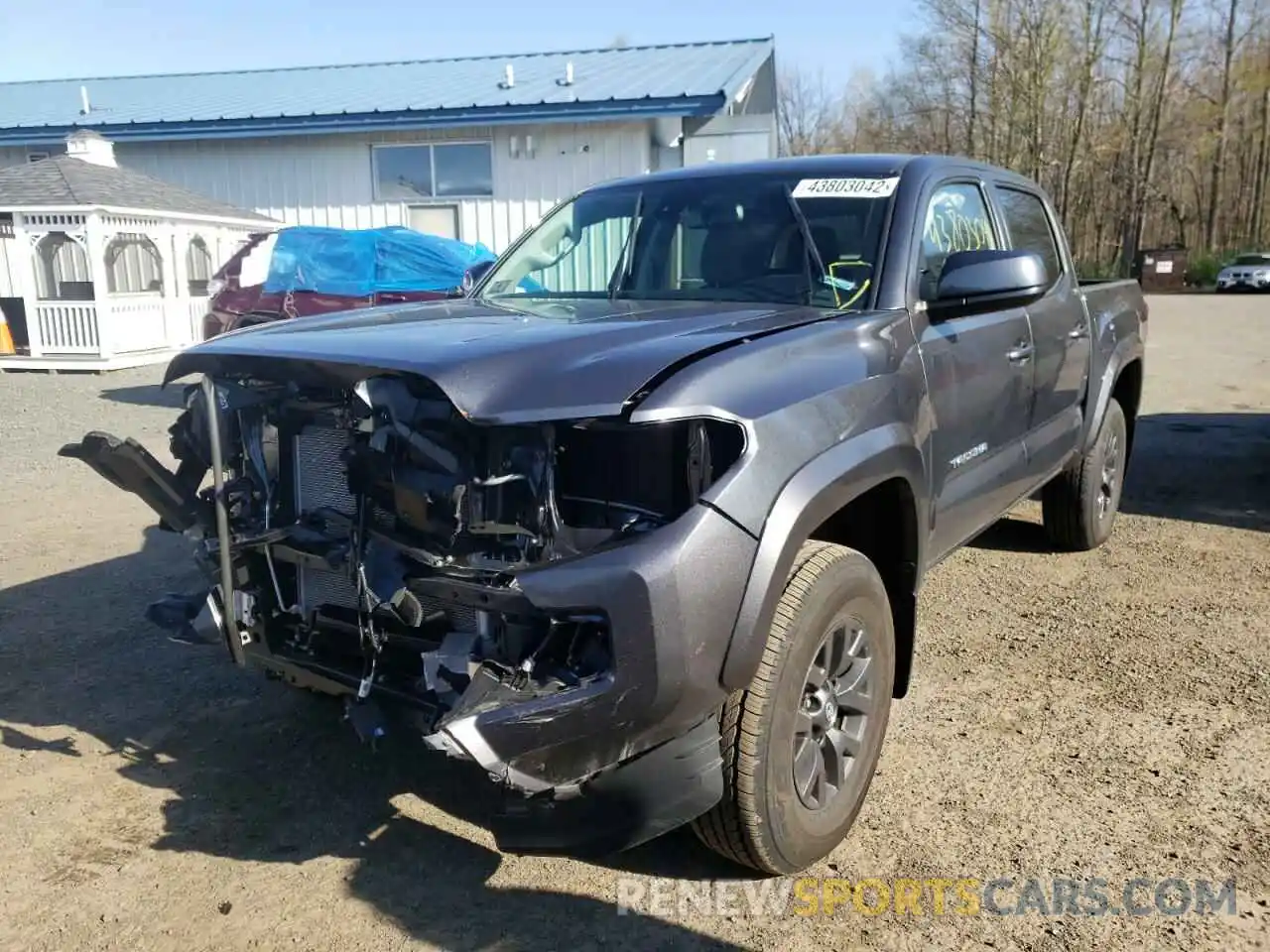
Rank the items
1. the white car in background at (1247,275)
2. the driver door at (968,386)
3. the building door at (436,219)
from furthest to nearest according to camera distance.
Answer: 1. the white car in background at (1247,275)
2. the building door at (436,219)
3. the driver door at (968,386)

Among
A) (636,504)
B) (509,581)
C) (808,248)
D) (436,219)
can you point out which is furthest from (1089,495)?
(436,219)

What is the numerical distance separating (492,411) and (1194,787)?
2.54 meters

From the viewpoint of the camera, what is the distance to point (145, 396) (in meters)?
12.3

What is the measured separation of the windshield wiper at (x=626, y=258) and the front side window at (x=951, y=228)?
1101mm

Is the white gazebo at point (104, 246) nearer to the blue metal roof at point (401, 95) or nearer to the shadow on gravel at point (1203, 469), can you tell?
the blue metal roof at point (401, 95)

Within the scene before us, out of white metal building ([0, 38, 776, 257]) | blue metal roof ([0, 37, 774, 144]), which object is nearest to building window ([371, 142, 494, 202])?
white metal building ([0, 38, 776, 257])

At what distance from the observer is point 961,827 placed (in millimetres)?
3023

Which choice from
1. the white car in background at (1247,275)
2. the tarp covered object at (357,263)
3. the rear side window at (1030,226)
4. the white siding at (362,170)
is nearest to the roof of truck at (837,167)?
the rear side window at (1030,226)

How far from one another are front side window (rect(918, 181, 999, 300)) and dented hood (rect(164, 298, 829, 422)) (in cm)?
Result: 55

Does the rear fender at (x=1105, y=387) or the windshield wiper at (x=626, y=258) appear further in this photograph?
the rear fender at (x=1105, y=387)

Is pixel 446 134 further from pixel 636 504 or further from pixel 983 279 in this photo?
pixel 636 504

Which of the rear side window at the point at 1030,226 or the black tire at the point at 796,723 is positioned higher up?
the rear side window at the point at 1030,226

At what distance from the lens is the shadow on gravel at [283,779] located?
267 centimetres

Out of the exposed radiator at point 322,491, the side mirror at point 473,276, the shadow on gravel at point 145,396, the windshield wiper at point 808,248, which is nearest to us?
the exposed radiator at point 322,491
